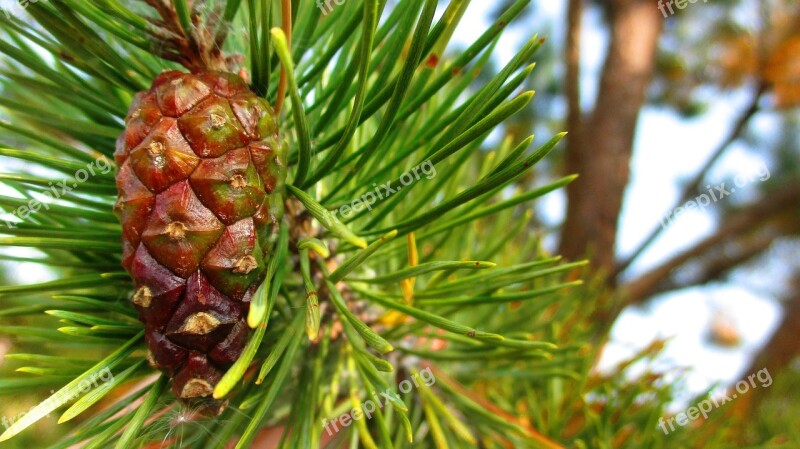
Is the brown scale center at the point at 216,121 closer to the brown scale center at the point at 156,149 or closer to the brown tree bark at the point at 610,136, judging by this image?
the brown scale center at the point at 156,149

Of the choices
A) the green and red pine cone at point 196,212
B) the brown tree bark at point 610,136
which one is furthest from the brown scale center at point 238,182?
the brown tree bark at point 610,136

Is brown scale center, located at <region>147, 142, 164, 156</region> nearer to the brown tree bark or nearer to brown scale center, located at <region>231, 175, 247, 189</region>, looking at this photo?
brown scale center, located at <region>231, 175, 247, 189</region>

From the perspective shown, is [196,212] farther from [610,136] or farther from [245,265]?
[610,136]

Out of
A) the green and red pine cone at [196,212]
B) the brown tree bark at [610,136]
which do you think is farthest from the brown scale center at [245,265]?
the brown tree bark at [610,136]

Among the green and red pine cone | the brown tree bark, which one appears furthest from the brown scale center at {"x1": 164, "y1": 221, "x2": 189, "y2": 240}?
the brown tree bark

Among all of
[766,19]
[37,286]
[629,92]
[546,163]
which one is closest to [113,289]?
[37,286]

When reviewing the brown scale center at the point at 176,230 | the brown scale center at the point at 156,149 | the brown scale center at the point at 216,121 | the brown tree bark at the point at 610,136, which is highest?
the brown tree bark at the point at 610,136

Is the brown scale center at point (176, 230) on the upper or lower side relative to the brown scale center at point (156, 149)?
lower

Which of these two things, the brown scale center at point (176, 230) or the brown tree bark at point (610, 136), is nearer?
the brown scale center at point (176, 230)
